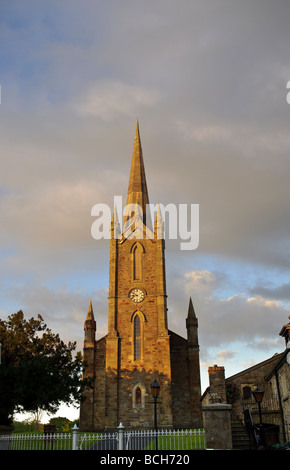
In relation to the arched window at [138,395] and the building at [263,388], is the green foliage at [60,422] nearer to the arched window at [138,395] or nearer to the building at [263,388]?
the arched window at [138,395]

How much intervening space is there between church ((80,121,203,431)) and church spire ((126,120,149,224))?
548cm

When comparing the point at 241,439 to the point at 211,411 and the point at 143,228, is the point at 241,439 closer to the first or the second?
the point at 211,411

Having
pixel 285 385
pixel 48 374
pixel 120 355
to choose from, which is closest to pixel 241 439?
pixel 285 385

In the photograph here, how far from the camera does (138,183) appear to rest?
50.8 meters

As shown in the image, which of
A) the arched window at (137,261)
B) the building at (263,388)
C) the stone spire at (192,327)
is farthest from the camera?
the arched window at (137,261)

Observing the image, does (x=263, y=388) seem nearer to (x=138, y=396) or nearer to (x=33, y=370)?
(x=138, y=396)

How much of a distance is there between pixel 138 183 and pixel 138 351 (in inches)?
808

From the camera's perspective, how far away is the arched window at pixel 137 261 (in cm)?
4169

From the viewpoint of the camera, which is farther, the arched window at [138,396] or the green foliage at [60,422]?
the green foliage at [60,422]

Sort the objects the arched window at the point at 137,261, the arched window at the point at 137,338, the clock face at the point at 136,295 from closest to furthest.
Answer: the arched window at the point at 137,338 < the clock face at the point at 136,295 < the arched window at the point at 137,261

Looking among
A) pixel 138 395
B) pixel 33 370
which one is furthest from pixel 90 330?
pixel 33 370

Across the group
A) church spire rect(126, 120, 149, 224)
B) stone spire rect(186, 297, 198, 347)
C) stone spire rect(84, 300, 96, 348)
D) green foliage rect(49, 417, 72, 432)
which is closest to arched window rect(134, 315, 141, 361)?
stone spire rect(84, 300, 96, 348)

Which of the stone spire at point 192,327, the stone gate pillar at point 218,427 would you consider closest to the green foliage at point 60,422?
the stone spire at point 192,327

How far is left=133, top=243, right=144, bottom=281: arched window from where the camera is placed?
41688 mm
